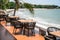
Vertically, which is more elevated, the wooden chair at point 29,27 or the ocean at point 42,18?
the wooden chair at point 29,27

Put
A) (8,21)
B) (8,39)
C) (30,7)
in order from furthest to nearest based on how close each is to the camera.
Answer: (8,21), (30,7), (8,39)

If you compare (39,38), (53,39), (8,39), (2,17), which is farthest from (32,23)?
(2,17)

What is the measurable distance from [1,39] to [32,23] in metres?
1.84

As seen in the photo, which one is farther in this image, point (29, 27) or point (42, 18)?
point (42, 18)

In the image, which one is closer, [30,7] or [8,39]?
[8,39]

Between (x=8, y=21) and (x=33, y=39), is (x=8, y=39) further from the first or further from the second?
(x=8, y=21)

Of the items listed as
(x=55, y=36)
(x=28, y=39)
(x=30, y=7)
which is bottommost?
(x=28, y=39)

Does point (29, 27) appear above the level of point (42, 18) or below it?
above

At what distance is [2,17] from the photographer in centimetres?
1366

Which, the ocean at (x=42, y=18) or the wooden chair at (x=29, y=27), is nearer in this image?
the wooden chair at (x=29, y=27)

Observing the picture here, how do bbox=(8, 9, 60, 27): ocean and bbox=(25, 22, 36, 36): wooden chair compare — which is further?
bbox=(8, 9, 60, 27): ocean

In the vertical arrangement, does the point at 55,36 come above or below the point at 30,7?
below

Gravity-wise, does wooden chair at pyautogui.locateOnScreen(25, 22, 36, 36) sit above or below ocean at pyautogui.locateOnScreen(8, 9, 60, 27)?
above

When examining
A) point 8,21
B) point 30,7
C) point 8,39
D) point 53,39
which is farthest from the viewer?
point 8,21
